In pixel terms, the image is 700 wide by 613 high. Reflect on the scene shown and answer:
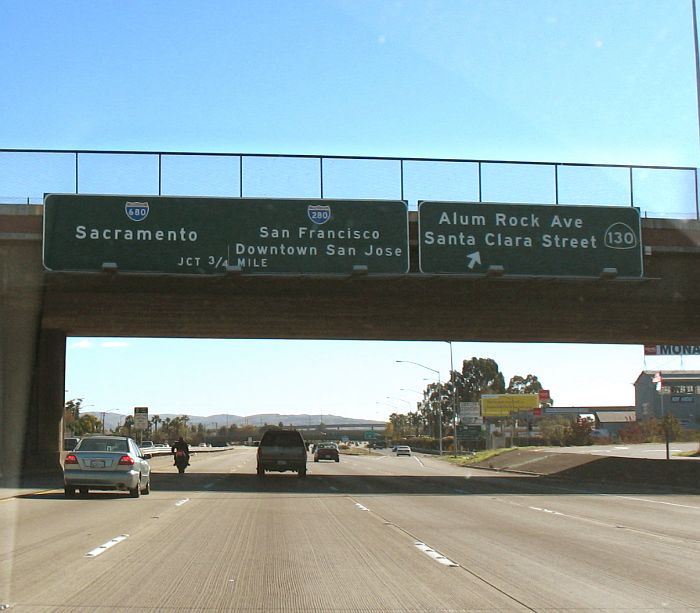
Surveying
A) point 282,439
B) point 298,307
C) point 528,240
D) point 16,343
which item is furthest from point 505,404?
point 528,240

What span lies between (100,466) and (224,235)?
8.03 metres

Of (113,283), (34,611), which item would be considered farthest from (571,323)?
(34,611)

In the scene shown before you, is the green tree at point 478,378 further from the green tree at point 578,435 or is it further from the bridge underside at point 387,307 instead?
the bridge underside at point 387,307

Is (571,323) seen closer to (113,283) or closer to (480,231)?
(480,231)

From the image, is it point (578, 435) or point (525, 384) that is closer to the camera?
point (578, 435)

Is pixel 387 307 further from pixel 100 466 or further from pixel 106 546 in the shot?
pixel 106 546

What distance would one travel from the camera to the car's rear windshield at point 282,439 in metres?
36.8

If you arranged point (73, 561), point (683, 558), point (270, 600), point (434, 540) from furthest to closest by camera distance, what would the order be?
point (434, 540)
point (683, 558)
point (73, 561)
point (270, 600)

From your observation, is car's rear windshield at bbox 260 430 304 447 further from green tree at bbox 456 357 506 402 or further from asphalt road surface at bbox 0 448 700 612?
green tree at bbox 456 357 506 402

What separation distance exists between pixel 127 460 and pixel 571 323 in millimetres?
22082

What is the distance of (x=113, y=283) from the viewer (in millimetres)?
29469

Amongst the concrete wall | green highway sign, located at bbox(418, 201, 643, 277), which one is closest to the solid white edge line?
green highway sign, located at bbox(418, 201, 643, 277)

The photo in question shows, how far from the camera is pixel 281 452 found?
3666 centimetres

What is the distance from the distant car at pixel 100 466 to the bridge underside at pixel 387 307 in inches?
238
